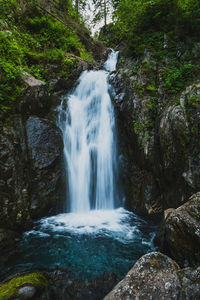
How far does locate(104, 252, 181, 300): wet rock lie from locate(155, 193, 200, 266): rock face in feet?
1.70

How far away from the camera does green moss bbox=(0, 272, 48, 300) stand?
8.43ft

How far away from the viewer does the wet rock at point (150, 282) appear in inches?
84.9

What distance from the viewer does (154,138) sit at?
655cm

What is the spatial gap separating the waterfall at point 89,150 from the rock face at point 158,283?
4959 mm

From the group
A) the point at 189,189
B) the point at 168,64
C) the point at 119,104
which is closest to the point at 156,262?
the point at 189,189

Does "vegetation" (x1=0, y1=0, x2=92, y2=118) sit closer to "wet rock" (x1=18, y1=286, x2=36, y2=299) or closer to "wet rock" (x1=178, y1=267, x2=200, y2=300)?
"wet rock" (x1=18, y1=286, x2=36, y2=299)

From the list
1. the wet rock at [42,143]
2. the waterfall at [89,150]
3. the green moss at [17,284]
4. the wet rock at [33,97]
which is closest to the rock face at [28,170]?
the wet rock at [42,143]

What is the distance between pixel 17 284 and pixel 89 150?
5.87 meters

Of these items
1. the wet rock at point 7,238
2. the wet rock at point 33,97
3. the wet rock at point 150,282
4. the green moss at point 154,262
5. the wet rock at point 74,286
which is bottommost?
the wet rock at point 74,286

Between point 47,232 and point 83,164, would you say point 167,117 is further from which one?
point 47,232

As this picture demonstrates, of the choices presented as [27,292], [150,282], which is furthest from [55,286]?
[150,282]

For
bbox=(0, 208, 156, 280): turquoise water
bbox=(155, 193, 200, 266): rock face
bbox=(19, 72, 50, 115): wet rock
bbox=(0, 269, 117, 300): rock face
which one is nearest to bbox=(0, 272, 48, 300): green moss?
bbox=(0, 269, 117, 300): rock face

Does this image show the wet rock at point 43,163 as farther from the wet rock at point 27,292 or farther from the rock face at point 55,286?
the wet rock at point 27,292

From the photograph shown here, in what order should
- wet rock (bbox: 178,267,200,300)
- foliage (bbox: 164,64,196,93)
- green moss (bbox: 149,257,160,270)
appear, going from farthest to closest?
foliage (bbox: 164,64,196,93), green moss (bbox: 149,257,160,270), wet rock (bbox: 178,267,200,300)
